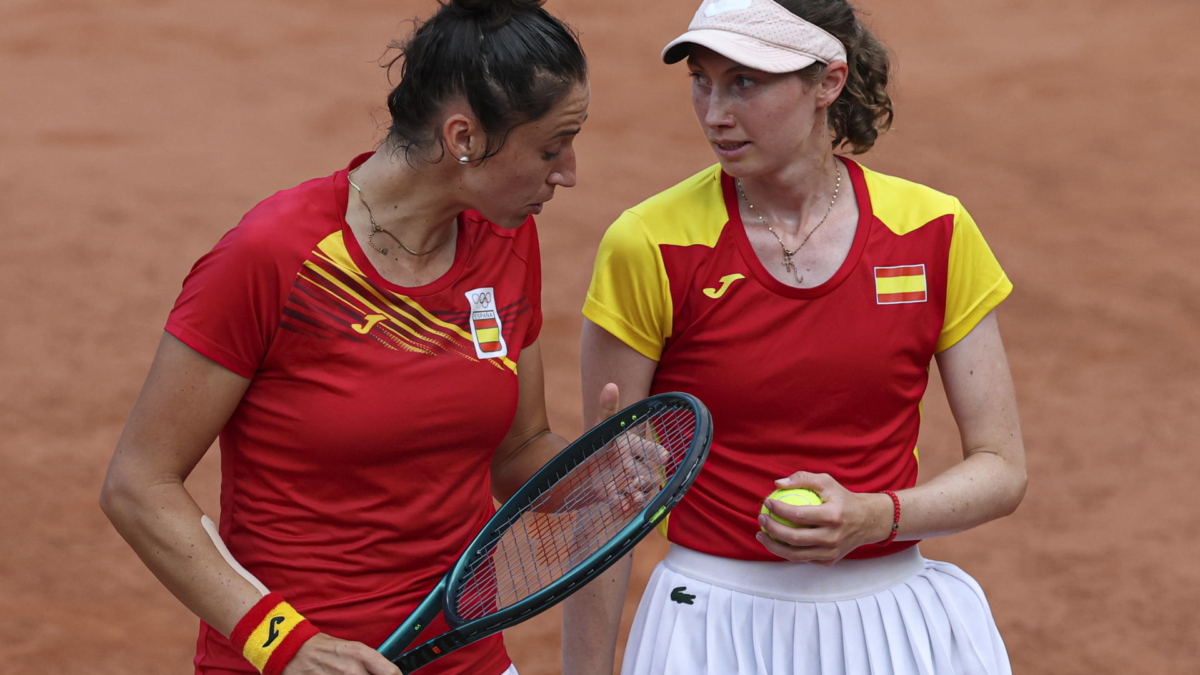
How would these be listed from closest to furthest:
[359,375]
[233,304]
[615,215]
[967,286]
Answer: [233,304] < [359,375] < [967,286] < [615,215]

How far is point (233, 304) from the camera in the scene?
7.27ft

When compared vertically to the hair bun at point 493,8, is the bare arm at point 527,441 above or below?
below

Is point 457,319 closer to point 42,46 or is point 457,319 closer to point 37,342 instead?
point 37,342

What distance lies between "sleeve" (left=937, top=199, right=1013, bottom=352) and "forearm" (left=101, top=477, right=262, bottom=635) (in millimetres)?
1404

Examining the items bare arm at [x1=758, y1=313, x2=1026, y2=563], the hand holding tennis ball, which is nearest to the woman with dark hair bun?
the hand holding tennis ball

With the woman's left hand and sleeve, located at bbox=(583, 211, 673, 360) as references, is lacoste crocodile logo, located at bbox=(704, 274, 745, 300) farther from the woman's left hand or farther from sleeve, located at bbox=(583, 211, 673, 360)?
the woman's left hand

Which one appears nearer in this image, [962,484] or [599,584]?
[962,484]

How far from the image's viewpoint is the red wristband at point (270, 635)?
2.24m

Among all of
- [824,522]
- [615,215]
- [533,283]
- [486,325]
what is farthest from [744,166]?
[615,215]

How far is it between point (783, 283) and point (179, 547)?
1.20m

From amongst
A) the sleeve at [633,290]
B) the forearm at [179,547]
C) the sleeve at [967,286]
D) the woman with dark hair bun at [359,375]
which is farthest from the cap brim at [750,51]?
the forearm at [179,547]

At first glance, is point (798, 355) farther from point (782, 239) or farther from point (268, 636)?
point (268, 636)

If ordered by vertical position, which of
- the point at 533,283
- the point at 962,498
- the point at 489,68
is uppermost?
the point at 489,68

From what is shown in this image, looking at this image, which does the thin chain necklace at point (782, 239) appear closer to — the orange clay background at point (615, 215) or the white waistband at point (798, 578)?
the white waistband at point (798, 578)
